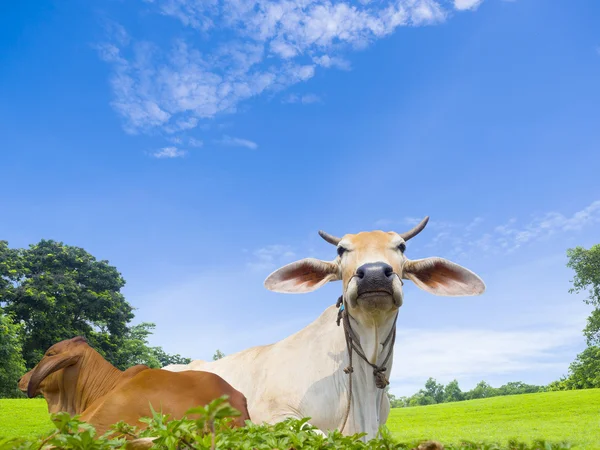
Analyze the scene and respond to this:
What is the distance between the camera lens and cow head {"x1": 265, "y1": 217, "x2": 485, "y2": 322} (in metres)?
3.45

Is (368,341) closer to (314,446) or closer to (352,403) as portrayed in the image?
(352,403)

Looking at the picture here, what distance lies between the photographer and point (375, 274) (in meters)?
3.40

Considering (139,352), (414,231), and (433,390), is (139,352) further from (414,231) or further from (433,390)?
(414,231)

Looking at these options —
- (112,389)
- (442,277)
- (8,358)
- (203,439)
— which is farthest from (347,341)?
(8,358)

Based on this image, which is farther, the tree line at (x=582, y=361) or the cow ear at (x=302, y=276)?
the tree line at (x=582, y=361)

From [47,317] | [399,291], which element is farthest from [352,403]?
[47,317]

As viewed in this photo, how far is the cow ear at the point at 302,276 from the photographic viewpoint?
167 inches

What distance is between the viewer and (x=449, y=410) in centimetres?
1728

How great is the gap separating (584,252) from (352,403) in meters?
33.3

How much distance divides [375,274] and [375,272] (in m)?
0.01

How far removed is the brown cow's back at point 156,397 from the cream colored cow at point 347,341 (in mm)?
935

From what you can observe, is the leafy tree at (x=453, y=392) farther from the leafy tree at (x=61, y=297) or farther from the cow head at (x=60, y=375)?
the cow head at (x=60, y=375)

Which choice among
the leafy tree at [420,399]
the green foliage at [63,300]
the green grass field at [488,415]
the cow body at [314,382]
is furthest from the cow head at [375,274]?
the leafy tree at [420,399]

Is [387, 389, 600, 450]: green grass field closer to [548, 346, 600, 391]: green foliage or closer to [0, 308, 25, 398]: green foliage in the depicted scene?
[548, 346, 600, 391]: green foliage
